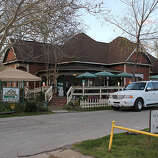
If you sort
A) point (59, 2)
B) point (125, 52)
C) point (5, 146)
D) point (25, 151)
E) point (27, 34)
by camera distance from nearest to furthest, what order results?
1. point (25, 151)
2. point (5, 146)
3. point (59, 2)
4. point (27, 34)
5. point (125, 52)

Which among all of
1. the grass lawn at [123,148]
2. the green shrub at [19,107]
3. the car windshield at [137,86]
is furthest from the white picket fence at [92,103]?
the grass lawn at [123,148]

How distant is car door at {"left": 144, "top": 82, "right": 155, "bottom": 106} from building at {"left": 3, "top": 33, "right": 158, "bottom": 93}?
27.0ft

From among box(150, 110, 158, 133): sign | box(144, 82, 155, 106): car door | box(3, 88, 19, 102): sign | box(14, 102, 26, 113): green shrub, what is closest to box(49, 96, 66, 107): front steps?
box(14, 102, 26, 113): green shrub

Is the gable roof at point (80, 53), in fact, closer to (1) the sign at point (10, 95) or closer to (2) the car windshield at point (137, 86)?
(2) the car windshield at point (137, 86)

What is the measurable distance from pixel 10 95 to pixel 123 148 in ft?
34.9

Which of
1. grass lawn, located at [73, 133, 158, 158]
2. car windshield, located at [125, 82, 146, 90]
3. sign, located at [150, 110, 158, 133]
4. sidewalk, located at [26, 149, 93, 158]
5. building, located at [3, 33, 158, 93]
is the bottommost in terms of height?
sidewalk, located at [26, 149, 93, 158]

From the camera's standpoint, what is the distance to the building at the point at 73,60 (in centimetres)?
2421

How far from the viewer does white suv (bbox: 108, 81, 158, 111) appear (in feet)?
45.4

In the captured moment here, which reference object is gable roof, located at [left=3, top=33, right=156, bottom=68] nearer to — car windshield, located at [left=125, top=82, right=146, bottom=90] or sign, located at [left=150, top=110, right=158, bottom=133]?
car windshield, located at [left=125, top=82, right=146, bottom=90]

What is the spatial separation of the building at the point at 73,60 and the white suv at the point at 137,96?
817 centimetres

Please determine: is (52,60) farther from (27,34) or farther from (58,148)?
(58,148)

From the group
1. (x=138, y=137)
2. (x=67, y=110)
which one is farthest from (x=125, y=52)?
(x=138, y=137)

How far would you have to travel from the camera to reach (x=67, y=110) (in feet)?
51.4

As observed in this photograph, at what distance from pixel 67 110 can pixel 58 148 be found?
980cm
